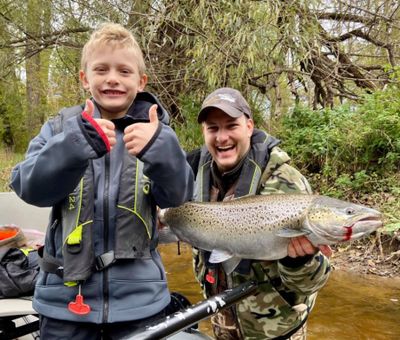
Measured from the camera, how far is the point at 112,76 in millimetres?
1785

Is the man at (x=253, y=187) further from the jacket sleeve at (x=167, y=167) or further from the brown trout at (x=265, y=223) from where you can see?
the jacket sleeve at (x=167, y=167)

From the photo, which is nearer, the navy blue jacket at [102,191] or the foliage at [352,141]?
the navy blue jacket at [102,191]

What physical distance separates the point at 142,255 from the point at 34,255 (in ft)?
3.90

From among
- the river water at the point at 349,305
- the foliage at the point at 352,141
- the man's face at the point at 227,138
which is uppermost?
the man's face at the point at 227,138

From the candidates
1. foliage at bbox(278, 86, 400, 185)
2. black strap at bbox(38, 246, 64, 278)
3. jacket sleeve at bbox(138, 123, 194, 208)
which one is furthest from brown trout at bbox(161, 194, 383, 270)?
foliage at bbox(278, 86, 400, 185)

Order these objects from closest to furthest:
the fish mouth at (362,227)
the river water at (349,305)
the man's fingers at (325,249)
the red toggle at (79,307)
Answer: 1. the red toggle at (79,307)
2. the fish mouth at (362,227)
3. the man's fingers at (325,249)
4. the river water at (349,305)

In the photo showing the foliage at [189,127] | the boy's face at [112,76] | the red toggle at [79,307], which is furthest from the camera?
the foliage at [189,127]

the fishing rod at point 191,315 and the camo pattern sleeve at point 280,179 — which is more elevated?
the camo pattern sleeve at point 280,179

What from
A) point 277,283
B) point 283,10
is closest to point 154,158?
point 277,283

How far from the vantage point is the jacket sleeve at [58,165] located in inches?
59.5

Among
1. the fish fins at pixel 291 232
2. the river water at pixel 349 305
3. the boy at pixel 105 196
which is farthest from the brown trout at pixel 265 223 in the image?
the river water at pixel 349 305

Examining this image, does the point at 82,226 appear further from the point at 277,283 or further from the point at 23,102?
the point at 23,102

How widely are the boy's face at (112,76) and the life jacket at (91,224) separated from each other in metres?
0.11

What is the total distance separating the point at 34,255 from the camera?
2.71 metres
